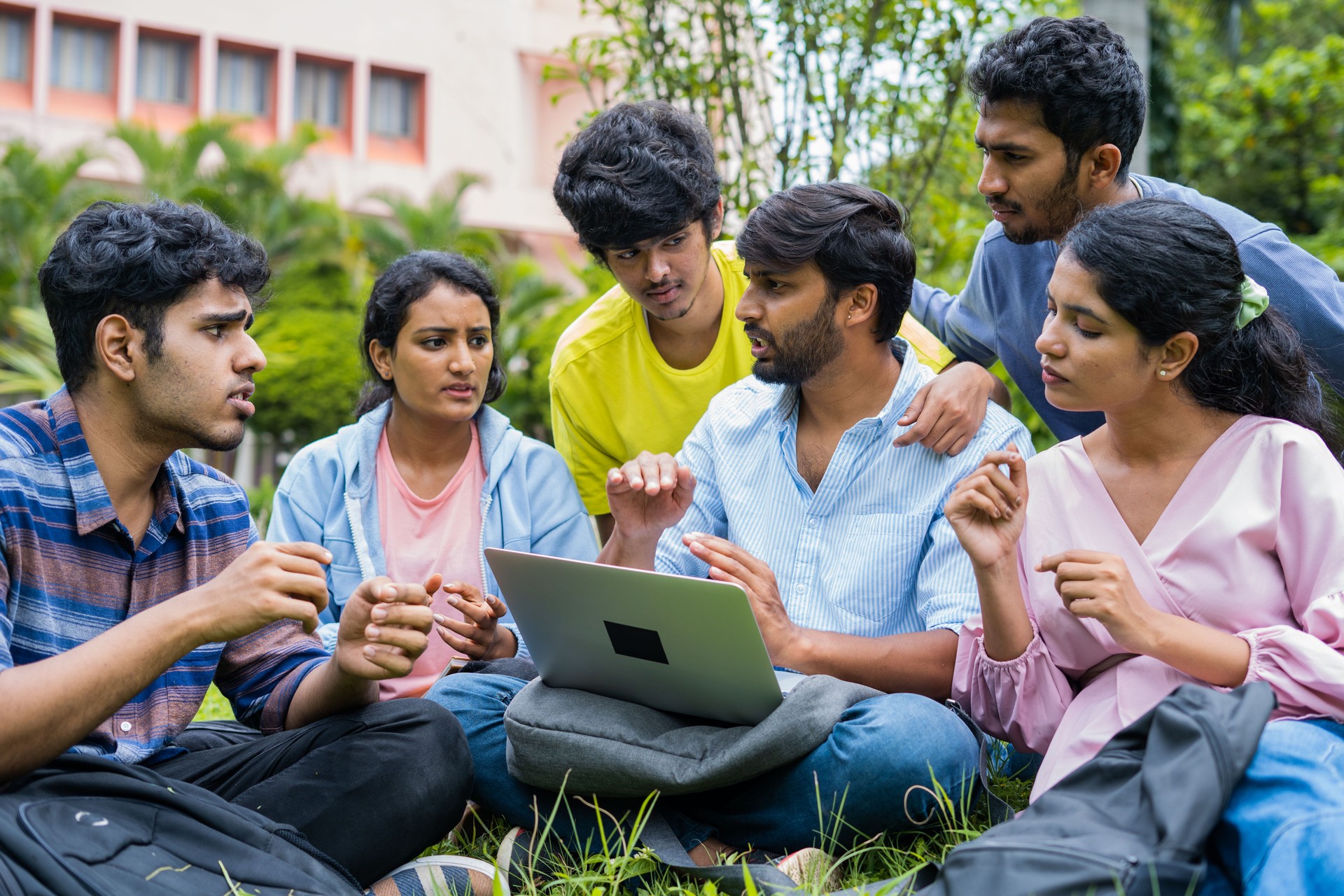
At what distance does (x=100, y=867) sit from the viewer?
7.57ft

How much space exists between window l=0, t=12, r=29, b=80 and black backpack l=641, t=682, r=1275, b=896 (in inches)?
851

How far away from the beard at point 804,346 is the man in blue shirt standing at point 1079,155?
36 cm

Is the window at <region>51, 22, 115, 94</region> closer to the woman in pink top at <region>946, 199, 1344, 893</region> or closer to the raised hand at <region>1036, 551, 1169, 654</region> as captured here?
the woman in pink top at <region>946, 199, 1344, 893</region>

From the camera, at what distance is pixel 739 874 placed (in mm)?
2662

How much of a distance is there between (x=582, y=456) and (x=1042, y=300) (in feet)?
5.71

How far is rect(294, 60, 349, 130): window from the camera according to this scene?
21359 millimetres

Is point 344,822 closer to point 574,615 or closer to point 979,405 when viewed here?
point 574,615

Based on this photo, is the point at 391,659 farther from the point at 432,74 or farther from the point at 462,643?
the point at 432,74

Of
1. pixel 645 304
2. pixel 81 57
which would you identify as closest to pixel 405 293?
pixel 645 304

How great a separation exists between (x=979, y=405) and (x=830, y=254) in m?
0.59

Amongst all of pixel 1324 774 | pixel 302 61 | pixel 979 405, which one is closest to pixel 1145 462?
pixel 979 405

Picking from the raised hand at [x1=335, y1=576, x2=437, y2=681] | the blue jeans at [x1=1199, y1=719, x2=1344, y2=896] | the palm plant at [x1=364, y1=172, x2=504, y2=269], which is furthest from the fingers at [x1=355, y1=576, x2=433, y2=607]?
the palm plant at [x1=364, y1=172, x2=504, y2=269]

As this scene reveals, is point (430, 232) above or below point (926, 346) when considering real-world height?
above

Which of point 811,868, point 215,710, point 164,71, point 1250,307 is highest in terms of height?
point 164,71
